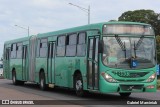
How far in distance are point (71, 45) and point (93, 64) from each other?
2.81 meters

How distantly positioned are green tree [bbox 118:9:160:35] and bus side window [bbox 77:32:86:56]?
67.4 m

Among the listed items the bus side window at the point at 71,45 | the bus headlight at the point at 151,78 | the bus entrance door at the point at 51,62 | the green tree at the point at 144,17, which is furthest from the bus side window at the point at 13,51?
the green tree at the point at 144,17

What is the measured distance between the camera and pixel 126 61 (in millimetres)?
17297

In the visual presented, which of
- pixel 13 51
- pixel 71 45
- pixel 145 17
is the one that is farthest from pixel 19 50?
pixel 145 17

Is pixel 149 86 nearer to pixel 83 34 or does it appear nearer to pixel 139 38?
pixel 139 38

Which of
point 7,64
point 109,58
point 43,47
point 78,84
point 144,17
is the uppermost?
point 144,17

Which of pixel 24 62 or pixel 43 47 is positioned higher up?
pixel 43 47

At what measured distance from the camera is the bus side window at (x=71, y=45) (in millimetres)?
20203

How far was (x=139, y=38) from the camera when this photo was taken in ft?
58.2

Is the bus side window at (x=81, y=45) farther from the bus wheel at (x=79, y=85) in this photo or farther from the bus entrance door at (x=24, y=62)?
the bus entrance door at (x=24, y=62)

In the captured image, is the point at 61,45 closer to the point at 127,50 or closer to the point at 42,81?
the point at 42,81

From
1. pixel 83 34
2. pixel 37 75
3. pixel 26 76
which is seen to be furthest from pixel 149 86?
pixel 26 76

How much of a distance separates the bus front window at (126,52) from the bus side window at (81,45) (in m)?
1.86

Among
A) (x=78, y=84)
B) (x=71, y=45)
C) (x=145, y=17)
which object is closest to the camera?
(x=78, y=84)
